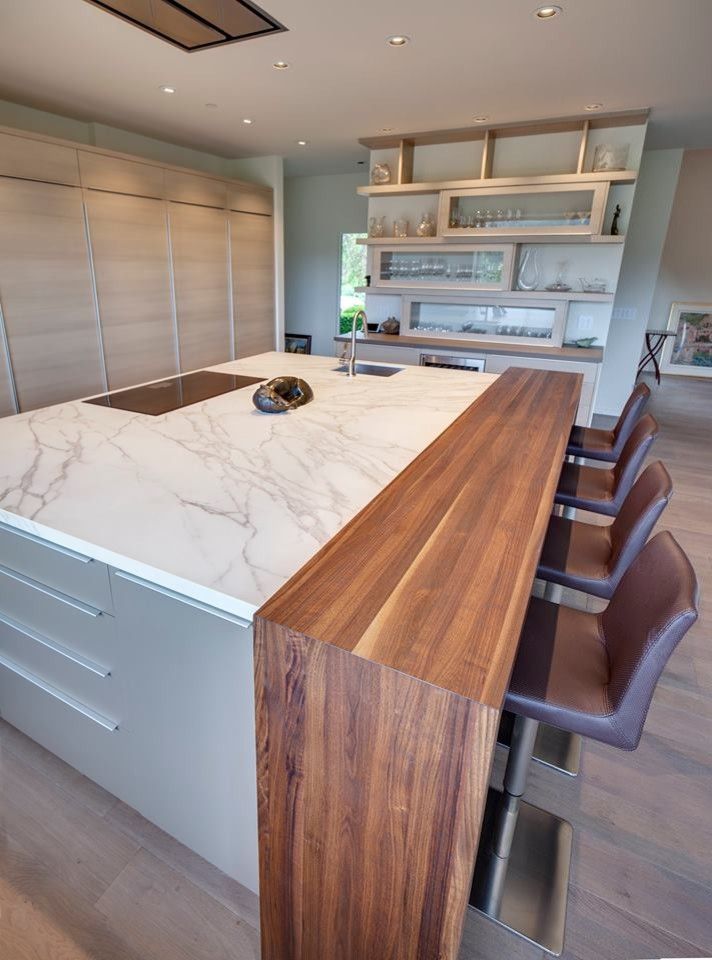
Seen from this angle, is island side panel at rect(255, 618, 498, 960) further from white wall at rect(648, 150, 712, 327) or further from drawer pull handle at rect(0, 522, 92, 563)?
white wall at rect(648, 150, 712, 327)

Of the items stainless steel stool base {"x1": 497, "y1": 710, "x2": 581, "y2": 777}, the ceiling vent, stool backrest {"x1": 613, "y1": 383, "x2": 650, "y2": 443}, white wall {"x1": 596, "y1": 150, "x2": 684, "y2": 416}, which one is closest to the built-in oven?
white wall {"x1": 596, "y1": 150, "x2": 684, "y2": 416}

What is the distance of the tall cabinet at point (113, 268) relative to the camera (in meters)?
3.66

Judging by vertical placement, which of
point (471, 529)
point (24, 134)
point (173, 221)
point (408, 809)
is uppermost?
point (24, 134)

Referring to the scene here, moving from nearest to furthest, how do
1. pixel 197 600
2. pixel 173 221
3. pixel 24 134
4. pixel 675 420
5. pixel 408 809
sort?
pixel 408 809
pixel 197 600
pixel 24 134
pixel 173 221
pixel 675 420

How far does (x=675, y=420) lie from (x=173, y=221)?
5.45 m

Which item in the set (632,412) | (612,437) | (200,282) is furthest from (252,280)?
(632,412)

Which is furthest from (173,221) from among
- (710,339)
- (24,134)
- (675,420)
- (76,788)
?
(710,339)

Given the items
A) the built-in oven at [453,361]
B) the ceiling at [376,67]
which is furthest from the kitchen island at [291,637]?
the built-in oven at [453,361]

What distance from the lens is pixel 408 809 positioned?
0.82m

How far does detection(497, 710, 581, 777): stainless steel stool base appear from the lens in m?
1.73

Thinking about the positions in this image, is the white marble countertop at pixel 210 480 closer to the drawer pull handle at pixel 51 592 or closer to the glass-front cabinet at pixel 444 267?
the drawer pull handle at pixel 51 592

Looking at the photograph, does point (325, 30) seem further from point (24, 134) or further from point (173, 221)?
point (173, 221)

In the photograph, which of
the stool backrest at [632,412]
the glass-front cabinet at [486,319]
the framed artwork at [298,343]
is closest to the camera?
the stool backrest at [632,412]

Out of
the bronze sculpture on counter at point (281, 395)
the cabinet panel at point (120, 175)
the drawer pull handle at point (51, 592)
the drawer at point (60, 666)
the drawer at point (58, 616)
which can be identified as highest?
the cabinet panel at point (120, 175)
